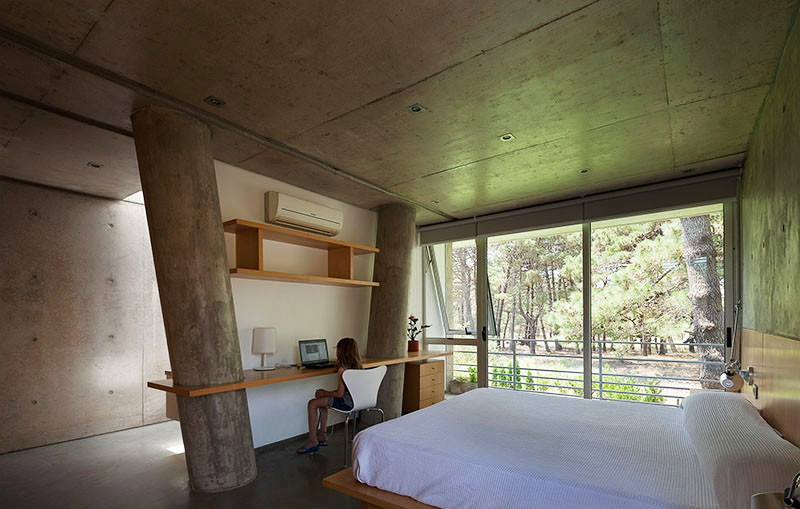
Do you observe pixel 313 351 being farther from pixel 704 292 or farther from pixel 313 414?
pixel 704 292

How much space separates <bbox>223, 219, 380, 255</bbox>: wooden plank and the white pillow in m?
3.19

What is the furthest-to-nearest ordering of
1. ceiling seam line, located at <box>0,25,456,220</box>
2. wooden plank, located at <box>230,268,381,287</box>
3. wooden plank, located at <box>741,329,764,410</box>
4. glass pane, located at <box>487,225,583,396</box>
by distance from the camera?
glass pane, located at <box>487,225,583,396</box> → wooden plank, located at <box>230,268,381,287</box> → wooden plank, located at <box>741,329,764,410</box> → ceiling seam line, located at <box>0,25,456,220</box>

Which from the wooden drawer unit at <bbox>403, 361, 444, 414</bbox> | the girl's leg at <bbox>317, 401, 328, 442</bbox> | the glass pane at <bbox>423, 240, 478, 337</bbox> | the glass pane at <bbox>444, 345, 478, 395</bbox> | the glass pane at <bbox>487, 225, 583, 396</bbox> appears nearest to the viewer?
the girl's leg at <bbox>317, 401, 328, 442</bbox>

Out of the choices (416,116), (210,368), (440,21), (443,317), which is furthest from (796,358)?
(443,317)

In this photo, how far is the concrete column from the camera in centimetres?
484

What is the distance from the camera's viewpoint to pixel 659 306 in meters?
5.53

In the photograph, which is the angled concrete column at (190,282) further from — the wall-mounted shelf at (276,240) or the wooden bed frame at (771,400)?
the wooden bed frame at (771,400)

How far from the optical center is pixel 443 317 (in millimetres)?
6492

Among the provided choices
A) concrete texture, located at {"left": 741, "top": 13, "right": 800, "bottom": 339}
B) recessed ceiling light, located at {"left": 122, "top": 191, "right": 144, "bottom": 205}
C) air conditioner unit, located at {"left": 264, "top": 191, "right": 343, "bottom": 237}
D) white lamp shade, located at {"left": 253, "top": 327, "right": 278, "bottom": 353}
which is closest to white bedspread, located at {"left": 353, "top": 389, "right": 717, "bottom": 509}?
concrete texture, located at {"left": 741, "top": 13, "right": 800, "bottom": 339}

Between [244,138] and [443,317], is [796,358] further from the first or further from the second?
[443,317]

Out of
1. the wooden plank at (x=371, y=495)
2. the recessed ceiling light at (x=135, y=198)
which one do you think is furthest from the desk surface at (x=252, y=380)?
the recessed ceiling light at (x=135, y=198)

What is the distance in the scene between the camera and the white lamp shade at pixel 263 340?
3738mm

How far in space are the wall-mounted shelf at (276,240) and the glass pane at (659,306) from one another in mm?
2947

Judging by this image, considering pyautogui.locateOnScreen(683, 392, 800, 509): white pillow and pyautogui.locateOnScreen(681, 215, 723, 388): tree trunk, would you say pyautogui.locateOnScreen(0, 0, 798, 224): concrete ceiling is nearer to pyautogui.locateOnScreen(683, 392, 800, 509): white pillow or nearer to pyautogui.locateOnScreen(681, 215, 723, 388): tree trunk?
pyautogui.locateOnScreen(681, 215, 723, 388): tree trunk
